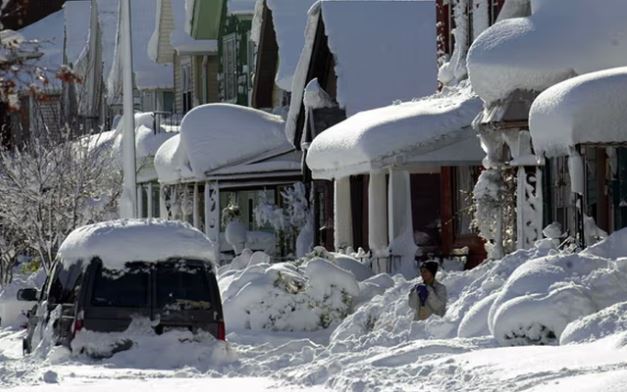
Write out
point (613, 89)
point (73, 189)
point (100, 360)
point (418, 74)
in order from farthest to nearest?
point (73, 189) → point (418, 74) → point (613, 89) → point (100, 360)

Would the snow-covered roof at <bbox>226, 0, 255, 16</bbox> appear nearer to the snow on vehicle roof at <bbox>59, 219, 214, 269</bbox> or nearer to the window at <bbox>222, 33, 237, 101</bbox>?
the window at <bbox>222, 33, 237, 101</bbox>

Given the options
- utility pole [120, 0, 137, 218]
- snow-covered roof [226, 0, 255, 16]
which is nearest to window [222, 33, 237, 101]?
snow-covered roof [226, 0, 255, 16]

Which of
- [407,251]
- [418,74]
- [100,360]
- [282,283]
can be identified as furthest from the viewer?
[418,74]

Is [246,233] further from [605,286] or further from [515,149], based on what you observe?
[605,286]

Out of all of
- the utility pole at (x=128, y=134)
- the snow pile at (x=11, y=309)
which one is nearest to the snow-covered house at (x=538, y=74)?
the utility pole at (x=128, y=134)

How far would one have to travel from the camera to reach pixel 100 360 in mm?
20453

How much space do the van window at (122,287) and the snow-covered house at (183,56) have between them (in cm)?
3337

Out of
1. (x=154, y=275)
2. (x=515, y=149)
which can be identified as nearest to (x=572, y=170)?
(x=515, y=149)

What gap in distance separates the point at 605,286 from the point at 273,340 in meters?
6.76

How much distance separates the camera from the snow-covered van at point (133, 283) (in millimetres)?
20719

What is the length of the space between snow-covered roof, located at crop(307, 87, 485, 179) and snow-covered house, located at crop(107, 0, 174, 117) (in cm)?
2737

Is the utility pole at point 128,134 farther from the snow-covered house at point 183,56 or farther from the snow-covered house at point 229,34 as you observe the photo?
the snow-covered house at point 183,56

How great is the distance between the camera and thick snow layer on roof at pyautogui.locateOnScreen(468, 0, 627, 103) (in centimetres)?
2730

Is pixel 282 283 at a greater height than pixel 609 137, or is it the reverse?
pixel 609 137
